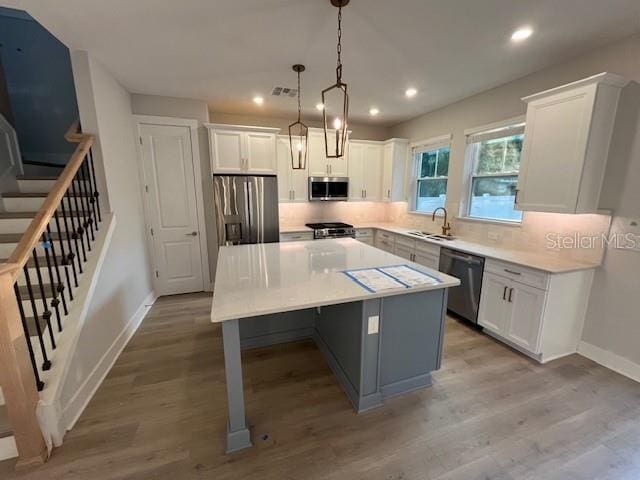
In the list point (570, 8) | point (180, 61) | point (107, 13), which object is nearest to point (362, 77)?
point (570, 8)

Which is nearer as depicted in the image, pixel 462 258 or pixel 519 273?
pixel 519 273

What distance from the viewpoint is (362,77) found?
2938 millimetres

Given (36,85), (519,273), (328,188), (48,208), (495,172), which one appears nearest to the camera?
(48,208)

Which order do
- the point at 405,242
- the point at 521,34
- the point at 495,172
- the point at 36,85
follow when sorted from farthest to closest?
the point at 405,242 → the point at 36,85 → the point at 495,172 → the point at 521,34

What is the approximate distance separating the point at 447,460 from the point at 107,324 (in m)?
2.86

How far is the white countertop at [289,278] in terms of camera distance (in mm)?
1503

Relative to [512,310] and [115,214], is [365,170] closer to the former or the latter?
[512,310]

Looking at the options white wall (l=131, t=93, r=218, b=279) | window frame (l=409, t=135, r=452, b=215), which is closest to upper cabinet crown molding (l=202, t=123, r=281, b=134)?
white wall (l=131, t=93, r=218, b=279)

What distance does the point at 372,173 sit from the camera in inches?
192

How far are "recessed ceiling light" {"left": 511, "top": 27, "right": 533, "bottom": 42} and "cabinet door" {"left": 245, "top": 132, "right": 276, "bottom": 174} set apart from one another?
292cm

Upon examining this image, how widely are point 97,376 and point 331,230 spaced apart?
3.27 meters

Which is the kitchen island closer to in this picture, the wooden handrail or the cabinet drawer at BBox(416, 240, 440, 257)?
the wooden handrail

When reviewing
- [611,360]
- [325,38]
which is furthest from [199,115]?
A: [611,360]

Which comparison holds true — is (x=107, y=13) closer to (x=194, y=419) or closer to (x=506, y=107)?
(x=194, y=419)
